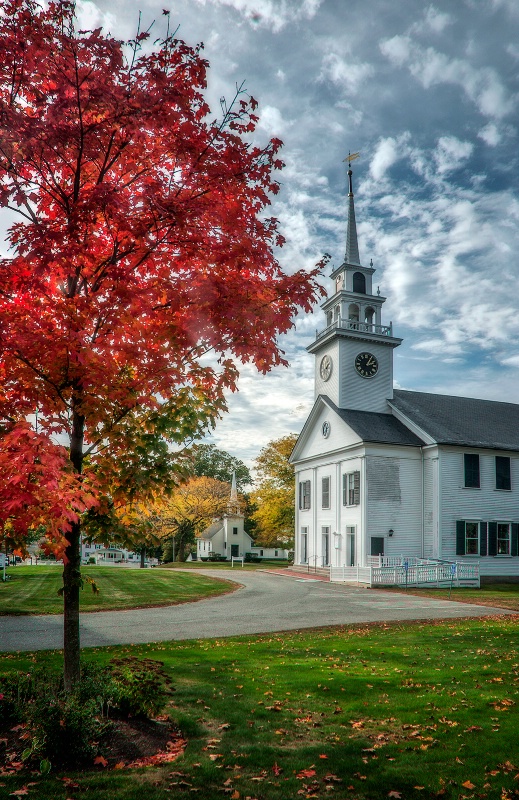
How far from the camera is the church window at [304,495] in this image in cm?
4034

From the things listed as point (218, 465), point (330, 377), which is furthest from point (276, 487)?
point (218, 465)

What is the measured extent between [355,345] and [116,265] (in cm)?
3141

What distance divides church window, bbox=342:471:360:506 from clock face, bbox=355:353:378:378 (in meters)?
6.41

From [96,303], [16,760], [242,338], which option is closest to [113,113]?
[96,303]

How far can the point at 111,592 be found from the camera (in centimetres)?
2247

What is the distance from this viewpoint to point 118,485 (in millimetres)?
6562

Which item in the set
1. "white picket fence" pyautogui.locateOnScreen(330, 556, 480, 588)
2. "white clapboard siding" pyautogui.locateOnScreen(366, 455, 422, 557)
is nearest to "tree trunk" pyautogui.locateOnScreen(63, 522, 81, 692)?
"white picket fence" pyautogui.locateOnScreen(330, 556, 480, 588)

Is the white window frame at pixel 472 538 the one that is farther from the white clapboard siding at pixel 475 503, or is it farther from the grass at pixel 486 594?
the grass at pixel 486 594

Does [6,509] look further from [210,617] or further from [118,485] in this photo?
[210,617]

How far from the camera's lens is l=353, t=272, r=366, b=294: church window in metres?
38.4

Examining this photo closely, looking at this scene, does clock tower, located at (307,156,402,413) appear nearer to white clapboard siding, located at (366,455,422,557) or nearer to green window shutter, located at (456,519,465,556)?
white clapboard siding, located at (366,455,422,557)

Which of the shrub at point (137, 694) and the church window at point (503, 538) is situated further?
the church window at point (503, 538)

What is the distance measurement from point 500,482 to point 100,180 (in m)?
32.6

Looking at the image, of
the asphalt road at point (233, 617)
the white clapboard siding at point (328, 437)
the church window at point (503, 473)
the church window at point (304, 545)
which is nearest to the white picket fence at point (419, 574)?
the asphalt road at point (233, 617)
